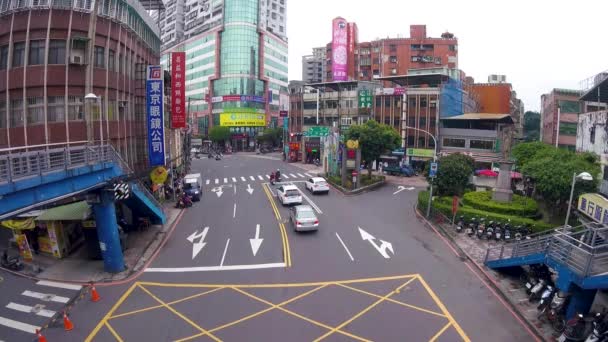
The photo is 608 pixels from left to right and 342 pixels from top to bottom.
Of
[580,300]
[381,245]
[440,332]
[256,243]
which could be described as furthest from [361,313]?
[256,243]

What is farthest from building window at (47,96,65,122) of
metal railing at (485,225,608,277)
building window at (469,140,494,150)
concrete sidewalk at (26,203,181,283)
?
building window at (469,140,494,150)

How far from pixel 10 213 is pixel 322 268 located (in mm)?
11051

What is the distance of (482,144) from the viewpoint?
156 ft

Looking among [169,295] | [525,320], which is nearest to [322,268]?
[169,295]

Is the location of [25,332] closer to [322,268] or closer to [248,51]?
[322,268]

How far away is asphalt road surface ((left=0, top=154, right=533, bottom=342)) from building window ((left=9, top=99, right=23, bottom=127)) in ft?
31.7

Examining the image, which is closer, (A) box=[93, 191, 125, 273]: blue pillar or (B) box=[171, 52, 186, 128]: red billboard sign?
(A) box=[93, 191, 125, 273]: blue pillar

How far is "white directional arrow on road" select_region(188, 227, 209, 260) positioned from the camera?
66.8 feet

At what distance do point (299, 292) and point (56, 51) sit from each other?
17.3 meters

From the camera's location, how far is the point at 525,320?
1285cm

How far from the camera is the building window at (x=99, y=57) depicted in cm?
2294

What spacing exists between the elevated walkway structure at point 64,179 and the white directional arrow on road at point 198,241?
354cm

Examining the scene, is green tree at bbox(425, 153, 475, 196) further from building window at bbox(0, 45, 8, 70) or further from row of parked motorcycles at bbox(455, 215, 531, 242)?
building window at bbox(0, 45, 8, 70)

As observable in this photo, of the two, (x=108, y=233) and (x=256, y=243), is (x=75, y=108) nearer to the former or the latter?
(x=108, y=233)
